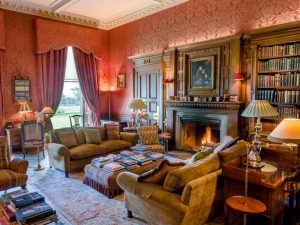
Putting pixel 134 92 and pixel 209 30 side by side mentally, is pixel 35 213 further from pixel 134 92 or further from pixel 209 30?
pixel 134 92

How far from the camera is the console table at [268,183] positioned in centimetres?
254

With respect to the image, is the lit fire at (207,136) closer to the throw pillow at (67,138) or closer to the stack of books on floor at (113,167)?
the stack of books on floor at (113,167)

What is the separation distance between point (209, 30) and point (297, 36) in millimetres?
2165

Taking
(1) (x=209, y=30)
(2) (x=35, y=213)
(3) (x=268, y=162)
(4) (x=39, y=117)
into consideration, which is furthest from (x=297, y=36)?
(4) (x=39, y=117)

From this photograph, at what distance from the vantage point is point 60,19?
7922 millimetres

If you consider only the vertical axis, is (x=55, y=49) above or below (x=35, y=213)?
above

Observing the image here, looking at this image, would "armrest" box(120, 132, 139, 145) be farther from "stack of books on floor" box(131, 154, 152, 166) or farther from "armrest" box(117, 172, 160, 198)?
"armrest" box(117, 172, 160, 198)

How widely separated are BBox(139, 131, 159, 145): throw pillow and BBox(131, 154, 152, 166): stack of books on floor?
1.36m

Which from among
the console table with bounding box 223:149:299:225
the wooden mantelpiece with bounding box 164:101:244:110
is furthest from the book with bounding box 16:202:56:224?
the wooden mantelpiece with bounding box 164:101:244:110

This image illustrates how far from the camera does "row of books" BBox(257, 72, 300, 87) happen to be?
455 centimetres

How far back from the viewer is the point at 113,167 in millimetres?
3986

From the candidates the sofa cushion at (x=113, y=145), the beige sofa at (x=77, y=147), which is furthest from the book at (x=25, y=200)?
the sofa cushion at (x=113, y=145)

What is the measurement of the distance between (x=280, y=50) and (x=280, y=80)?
59cm

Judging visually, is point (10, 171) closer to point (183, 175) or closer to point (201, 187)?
point (183, 175)
